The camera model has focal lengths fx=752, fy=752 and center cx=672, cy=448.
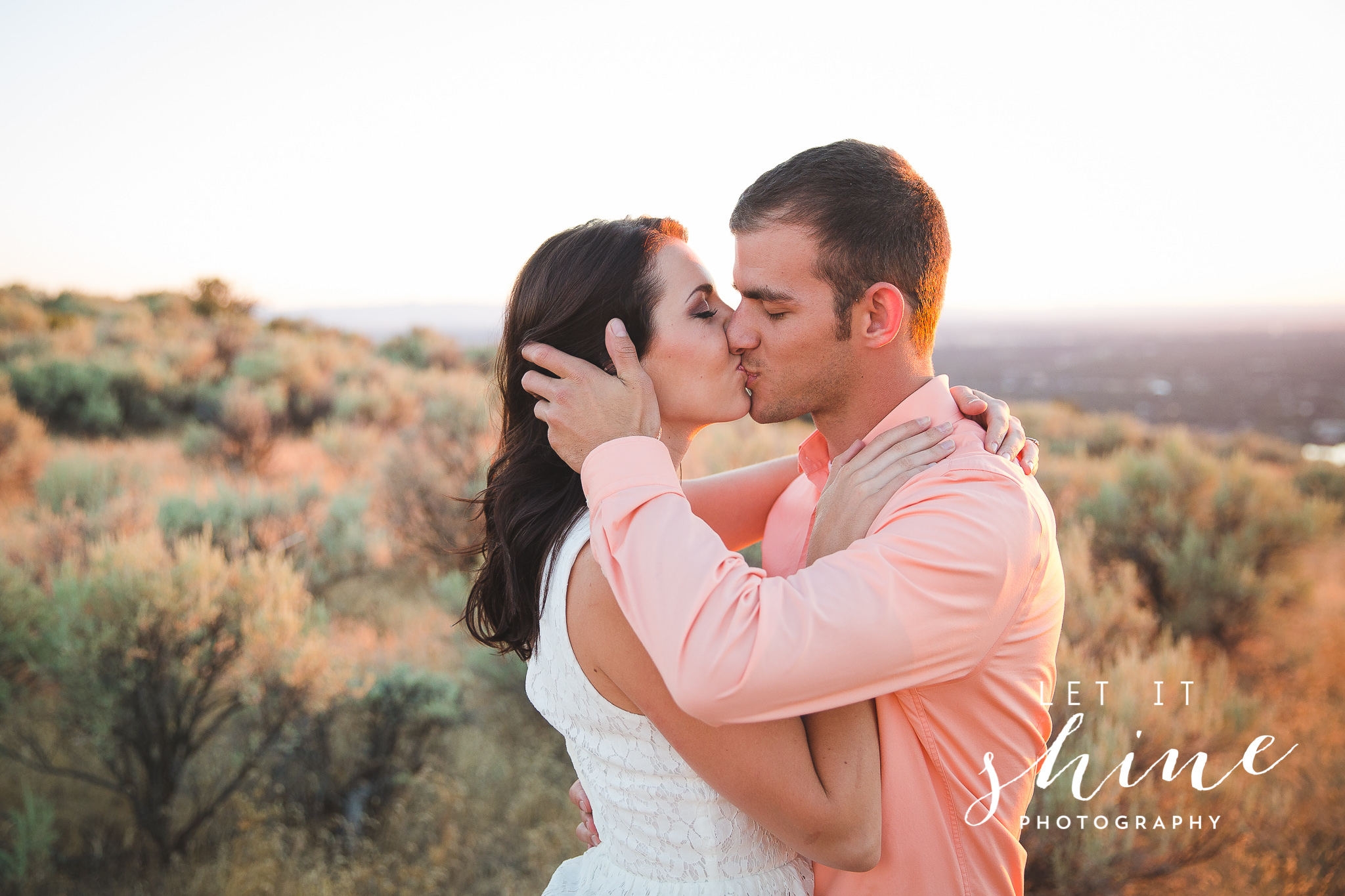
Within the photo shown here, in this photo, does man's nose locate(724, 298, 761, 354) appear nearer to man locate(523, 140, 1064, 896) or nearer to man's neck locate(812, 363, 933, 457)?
man locate(523, 140, 1064, 896)

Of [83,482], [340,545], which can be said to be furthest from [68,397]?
[340,545]

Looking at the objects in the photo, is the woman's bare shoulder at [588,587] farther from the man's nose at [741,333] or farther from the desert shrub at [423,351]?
the desert shrub at [423,351]

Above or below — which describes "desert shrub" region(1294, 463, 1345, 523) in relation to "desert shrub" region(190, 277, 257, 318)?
below

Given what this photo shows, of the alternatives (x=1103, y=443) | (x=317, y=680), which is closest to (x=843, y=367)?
(x=317, y=680)

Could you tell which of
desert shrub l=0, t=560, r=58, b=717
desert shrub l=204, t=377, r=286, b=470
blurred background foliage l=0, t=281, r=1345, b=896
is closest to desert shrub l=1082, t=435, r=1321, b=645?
blurred background foliage l=0, t=281, r=1345, b=896

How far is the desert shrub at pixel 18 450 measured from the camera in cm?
864

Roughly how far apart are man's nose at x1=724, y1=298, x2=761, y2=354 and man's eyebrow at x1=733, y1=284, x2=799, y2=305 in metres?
0.05

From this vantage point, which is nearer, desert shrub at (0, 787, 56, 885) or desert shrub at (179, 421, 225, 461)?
desert shrub at (0, 787, 56, 885)

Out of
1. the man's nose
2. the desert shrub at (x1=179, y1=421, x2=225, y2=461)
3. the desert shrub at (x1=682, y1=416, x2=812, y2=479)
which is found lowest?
the desert shrub at (x1=179, y1=421, x2=225, y2=461)

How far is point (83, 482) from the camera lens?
308 inches

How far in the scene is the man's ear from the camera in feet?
7.07

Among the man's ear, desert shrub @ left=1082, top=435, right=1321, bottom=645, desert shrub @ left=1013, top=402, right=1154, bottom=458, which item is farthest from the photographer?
desert shrub @ left=1013, top=402, right=1154, bottom=458

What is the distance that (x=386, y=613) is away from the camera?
6754 millimetres

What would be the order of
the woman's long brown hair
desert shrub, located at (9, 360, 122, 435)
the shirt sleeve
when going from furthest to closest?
desert shrub, located at (9, 360, 122, 435)
the woman's long brown hair
the shirt sleeve
